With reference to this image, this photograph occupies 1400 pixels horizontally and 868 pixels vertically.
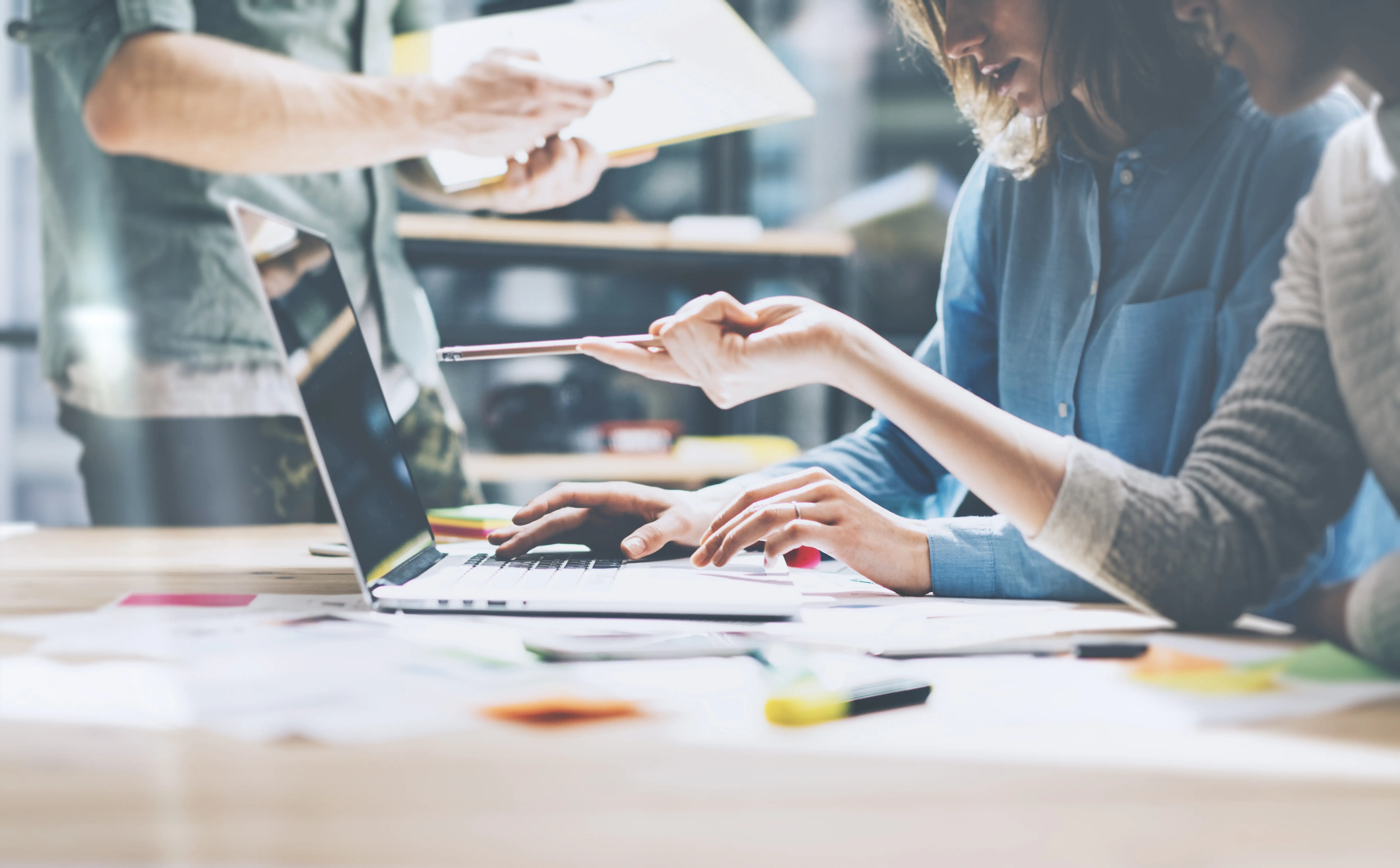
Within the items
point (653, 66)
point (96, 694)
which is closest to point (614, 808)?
point (96, 694)

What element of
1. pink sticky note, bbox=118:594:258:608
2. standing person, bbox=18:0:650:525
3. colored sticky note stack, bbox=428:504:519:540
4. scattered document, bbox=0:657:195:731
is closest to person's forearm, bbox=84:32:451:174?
standing person, bbox=18:0:650:525

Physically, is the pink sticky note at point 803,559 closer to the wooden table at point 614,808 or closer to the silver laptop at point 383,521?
the silver laptop at point 383,521

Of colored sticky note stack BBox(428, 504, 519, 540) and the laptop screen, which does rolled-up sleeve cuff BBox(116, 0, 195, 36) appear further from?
colored sticky note stack BBox(428, 504, 519, 540)

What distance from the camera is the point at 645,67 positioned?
0.93m

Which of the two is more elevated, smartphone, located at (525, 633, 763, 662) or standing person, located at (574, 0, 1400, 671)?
standing person, located at (574, 0, 1400, 671)

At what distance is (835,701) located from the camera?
42 cm

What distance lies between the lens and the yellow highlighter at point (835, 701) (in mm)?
411

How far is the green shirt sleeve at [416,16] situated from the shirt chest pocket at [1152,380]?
0.82m

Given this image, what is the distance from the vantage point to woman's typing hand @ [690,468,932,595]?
717 millimetres

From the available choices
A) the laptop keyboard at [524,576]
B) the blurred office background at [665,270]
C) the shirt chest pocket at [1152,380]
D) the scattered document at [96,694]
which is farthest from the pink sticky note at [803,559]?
the blurred office background at [665,270]

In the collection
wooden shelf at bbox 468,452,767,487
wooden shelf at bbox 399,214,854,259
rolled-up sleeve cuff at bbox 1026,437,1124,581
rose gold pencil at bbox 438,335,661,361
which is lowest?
wooden shelf at bbox 468,452,767,487

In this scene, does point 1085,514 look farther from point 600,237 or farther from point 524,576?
point 600,237

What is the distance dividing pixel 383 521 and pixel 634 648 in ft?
0.90

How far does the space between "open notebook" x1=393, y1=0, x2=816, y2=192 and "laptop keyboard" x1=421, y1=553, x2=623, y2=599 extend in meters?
0.45
